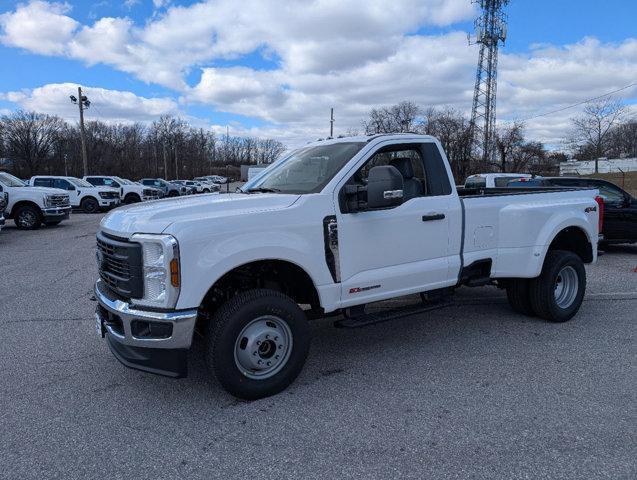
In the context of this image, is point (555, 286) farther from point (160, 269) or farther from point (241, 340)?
point (160, 269)

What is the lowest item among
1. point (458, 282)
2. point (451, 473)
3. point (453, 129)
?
point (451, 473)

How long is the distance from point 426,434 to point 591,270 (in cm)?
717

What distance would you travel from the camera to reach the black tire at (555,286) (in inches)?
217

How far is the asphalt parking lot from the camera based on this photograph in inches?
117

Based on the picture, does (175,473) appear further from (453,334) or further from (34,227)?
(34,227)

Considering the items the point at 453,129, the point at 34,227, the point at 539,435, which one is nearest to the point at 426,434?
the point at 539,435

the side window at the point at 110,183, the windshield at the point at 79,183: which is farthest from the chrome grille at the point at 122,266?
the side window at the point at 110,183

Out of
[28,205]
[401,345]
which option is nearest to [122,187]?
[28,205]

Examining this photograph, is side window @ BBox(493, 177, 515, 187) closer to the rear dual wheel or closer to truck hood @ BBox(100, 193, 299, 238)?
the rear dual wheel

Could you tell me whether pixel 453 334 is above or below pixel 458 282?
below

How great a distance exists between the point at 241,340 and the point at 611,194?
995 cm

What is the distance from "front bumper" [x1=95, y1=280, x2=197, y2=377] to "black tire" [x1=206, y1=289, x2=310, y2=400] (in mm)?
206

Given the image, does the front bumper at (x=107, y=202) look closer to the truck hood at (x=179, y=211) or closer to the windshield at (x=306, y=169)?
the windshield at (x=306, y=169)

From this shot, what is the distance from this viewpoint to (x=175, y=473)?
9.48ft
